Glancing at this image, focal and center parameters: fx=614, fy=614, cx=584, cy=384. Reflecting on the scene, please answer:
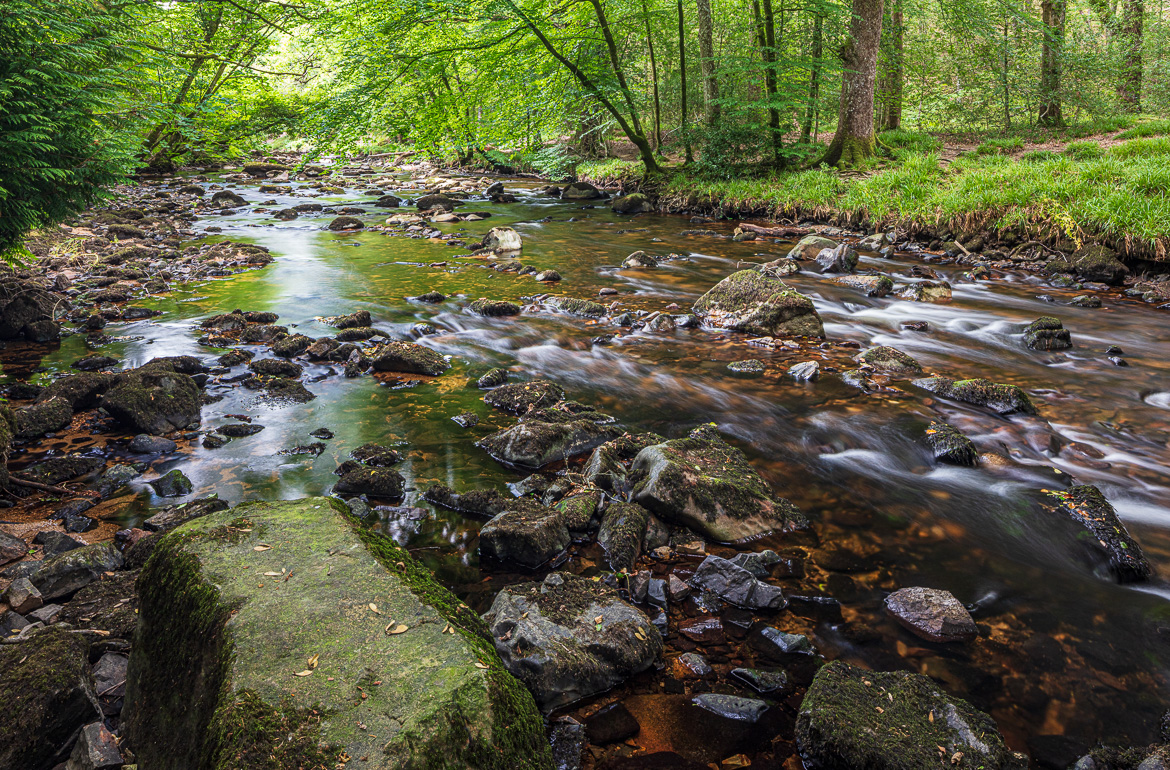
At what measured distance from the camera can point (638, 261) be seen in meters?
12.5

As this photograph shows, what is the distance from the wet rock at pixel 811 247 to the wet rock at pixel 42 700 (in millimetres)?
12097

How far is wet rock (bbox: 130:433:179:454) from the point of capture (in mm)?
5277

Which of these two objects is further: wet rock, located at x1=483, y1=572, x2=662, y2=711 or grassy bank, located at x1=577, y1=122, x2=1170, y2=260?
grassy bank, located at x1=577, y1=122, x2=1170, y2=260

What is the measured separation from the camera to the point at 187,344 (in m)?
8.09

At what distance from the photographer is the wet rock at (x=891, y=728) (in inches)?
95.0

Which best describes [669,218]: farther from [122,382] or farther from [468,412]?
[122,382]

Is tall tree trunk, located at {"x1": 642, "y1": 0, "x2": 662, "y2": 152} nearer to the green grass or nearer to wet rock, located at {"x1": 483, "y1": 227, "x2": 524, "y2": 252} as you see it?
wet rock, located at {"x1": 483, "y1": 227, "x2": 524, "y2": 252}

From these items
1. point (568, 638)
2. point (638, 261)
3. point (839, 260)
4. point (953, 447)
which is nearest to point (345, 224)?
point (638, 261)

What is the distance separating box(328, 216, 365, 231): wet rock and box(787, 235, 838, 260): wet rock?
11902mm

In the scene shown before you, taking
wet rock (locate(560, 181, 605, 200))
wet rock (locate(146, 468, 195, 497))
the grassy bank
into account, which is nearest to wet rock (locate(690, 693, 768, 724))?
wet rock (locate(146, 468, 195, 497))

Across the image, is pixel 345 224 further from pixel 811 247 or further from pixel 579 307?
pixel 811 247

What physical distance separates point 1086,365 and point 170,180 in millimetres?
30520

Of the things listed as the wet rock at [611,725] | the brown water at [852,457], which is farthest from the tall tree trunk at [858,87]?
the wet rock at [611,725]

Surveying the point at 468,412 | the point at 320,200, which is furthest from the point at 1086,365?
the point at 320,200
